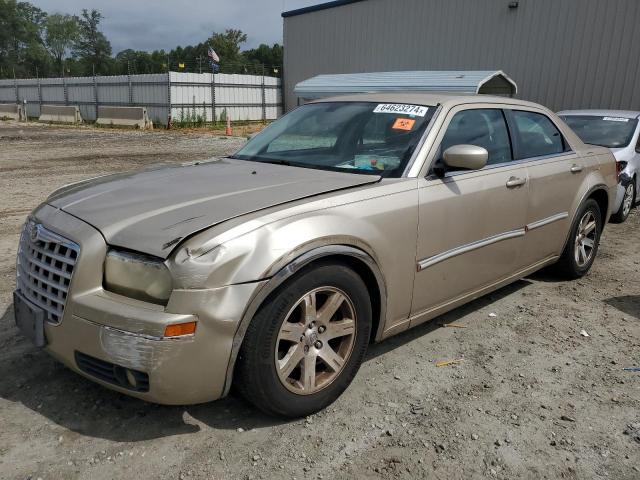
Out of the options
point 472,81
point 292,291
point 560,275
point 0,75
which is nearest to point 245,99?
point 472,81

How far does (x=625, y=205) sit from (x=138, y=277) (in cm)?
720

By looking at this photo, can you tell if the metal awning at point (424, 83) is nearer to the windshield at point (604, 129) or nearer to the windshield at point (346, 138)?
the windshield at point (604, 129)

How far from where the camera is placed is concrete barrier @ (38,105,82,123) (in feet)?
94.5

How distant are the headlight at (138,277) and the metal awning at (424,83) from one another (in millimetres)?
12416

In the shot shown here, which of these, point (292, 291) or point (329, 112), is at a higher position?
point (329, 112)

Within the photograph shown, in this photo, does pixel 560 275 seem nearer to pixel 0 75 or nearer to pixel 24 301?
pixel 24 301

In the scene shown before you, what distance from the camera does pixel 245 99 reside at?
96.3 feet

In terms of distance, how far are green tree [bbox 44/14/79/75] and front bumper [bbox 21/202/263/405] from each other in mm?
115704

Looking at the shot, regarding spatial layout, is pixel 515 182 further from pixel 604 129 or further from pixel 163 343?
pixel 604 129

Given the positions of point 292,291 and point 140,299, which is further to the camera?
point 292,291

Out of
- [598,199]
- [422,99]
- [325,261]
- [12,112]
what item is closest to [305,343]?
[325,261]

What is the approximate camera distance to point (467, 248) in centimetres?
346

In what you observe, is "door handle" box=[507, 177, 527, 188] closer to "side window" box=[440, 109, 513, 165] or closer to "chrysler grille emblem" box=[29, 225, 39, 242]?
"side window" box=[440, 109, 513, 165]

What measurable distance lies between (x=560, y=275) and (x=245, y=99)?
26.4 m
